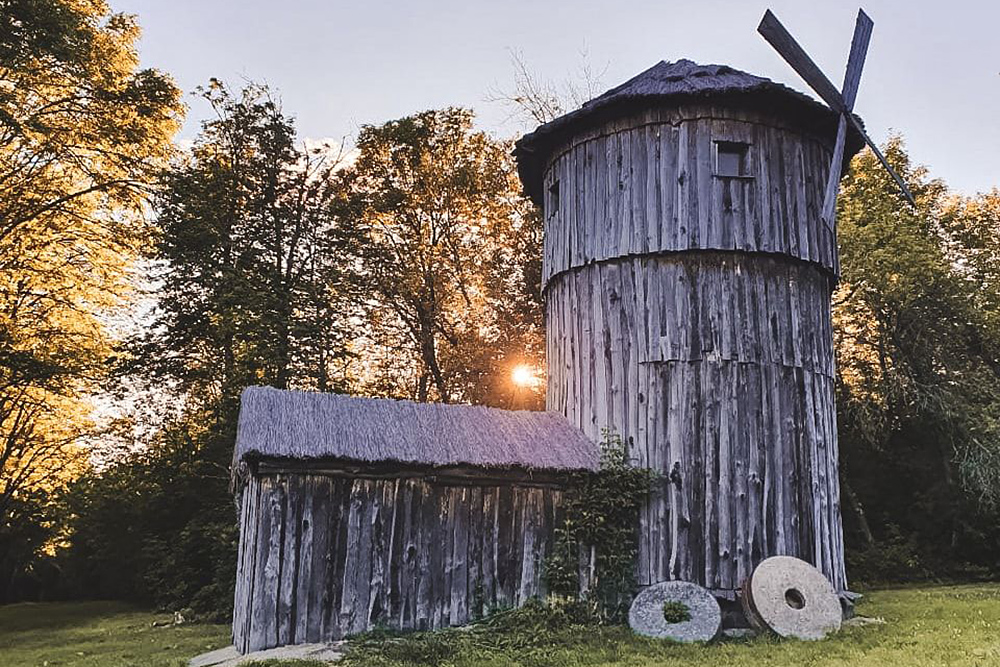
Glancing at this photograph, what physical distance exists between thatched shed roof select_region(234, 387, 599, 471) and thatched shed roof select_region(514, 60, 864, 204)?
5.03 m

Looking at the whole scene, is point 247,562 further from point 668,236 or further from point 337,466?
point 668,236

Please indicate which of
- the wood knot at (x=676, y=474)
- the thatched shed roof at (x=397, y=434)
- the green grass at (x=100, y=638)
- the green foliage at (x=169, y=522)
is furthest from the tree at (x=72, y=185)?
the wood knot at (x=676, y=474)

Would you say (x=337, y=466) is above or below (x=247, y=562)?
above

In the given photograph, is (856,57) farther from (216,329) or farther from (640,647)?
(216,329)

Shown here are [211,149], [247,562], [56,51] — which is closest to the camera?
[247,562]

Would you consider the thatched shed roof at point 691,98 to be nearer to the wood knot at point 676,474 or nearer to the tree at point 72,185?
the wood knot at point 676,474

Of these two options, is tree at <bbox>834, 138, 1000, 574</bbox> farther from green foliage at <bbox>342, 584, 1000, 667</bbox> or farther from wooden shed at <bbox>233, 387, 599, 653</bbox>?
wooden shed at <bbox>233, 387, 599, 653</bbox>

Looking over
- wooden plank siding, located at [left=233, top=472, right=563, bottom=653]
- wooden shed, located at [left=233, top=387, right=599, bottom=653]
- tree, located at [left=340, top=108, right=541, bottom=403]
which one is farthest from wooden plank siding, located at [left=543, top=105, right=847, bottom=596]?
tree, located at [left=340, top=108, right=541, bottom=403]

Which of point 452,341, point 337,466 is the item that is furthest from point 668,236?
point 452,341

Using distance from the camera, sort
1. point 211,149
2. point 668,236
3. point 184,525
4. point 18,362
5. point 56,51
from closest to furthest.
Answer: point 668,236 < point 56,51 < point 18,362 < point 184,525 < point 211,149

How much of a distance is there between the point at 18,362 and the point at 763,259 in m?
16.9

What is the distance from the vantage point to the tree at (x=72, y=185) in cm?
1944

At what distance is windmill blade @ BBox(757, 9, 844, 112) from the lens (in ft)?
47.2

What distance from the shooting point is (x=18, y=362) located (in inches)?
797
